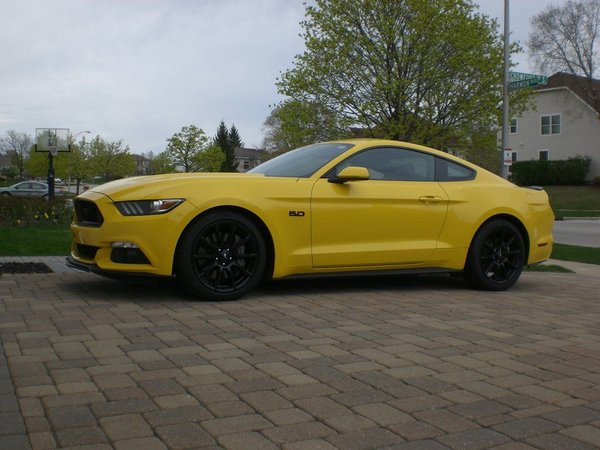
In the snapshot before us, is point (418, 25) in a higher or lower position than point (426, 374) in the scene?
higher

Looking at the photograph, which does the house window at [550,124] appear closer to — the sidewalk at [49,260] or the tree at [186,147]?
the tree at [186,147]

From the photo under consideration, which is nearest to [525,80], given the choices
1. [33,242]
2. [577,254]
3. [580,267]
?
[577,254]

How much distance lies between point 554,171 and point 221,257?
161 feet

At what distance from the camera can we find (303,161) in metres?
6.72

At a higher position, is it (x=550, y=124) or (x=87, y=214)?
(x=550, y=124)

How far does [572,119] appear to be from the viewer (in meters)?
51.9

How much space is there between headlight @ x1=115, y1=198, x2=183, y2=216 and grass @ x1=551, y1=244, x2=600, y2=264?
8648 millimetres

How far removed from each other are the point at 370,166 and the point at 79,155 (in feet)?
222

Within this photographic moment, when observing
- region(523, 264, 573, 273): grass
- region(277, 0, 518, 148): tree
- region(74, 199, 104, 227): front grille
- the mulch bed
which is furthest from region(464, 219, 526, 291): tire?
region(277, 0, 518, 148): tree

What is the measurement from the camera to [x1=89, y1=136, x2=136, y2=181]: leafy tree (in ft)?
236

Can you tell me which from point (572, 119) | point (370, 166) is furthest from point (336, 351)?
point (572, 119)

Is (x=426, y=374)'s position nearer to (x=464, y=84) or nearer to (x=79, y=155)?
(x=464, y=84)

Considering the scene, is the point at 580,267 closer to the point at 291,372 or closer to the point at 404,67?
the point at 291,372

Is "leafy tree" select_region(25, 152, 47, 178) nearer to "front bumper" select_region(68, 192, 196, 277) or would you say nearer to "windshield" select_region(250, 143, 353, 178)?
"windshield" select_region(250, 143, 353, 178)
